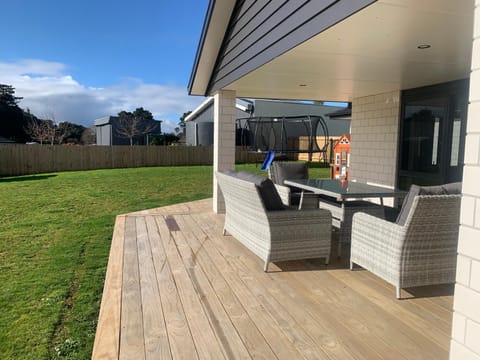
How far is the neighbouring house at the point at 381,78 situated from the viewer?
1.32m

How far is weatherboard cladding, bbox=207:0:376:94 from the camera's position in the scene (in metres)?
2.53

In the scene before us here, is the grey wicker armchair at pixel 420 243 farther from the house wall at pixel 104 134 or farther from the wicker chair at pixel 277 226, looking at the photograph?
the house wall at pixel 104 134

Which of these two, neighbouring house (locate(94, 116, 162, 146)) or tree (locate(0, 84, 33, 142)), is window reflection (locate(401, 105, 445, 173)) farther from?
tree (locate(0, 84, 33, 142))

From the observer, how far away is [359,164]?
23.2ft

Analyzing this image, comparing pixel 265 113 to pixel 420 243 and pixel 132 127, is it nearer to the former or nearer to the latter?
pixel 132 127

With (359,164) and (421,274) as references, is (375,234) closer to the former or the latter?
(421,274)

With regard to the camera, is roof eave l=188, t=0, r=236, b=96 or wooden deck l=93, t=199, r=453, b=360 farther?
roof eave l=188, t=0, r=236, b=96

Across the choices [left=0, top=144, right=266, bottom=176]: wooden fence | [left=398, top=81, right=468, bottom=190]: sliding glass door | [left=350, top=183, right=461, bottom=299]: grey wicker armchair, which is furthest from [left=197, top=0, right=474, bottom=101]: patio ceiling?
[left=0, top=144, right=266, bottom=176]: wooden fence

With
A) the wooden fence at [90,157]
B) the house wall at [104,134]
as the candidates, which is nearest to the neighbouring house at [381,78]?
the wooden fence at [90,157]

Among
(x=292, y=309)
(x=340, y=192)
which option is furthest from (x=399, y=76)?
(x=292, y=309)

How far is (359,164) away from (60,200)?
709 centimetres

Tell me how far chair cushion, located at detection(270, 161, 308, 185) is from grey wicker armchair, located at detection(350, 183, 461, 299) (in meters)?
3.19

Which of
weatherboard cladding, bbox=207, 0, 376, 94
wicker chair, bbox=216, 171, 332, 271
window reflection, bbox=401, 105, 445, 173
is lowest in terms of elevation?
wicker chair, bbox=216, 171, 332, 271

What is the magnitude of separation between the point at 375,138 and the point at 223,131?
2859 millimetres
